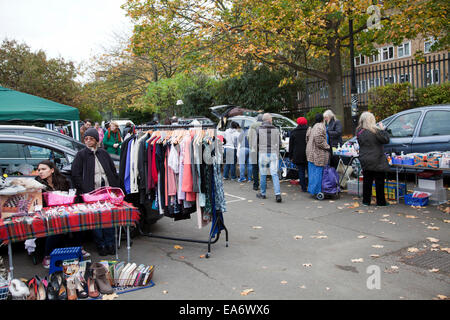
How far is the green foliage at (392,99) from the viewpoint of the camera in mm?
14766

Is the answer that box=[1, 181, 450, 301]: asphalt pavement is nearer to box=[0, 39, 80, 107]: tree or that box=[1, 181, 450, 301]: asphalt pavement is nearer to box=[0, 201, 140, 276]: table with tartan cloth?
box=[0, 201, 140, 276]: table with tartan cloth

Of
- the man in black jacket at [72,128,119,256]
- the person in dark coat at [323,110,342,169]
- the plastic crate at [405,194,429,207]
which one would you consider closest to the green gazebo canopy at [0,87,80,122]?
the man in black jacket at [72,128,119,256]

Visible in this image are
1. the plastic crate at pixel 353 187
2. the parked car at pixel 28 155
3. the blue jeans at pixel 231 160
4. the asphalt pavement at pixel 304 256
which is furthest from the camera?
the blue jeans at pixel 231 160

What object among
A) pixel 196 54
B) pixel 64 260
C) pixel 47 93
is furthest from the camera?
pixel 47 93

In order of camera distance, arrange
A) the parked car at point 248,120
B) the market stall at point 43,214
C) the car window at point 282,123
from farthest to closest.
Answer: the car window at point 282,123
the parked car at point 248,120
the market stall at point 43,214

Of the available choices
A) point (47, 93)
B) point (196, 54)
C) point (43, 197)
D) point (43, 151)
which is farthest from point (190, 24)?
point (47, 93)

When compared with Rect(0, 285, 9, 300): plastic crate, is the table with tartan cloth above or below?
above

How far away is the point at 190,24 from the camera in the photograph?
17531 mm

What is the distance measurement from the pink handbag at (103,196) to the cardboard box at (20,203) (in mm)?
617

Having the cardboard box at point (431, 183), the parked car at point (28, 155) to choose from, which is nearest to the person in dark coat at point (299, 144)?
the cardboard box at point (431, 183)

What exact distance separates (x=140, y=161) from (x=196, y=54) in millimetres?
11847

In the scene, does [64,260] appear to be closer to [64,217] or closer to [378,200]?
[64,217]

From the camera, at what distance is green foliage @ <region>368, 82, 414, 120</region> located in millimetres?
14766

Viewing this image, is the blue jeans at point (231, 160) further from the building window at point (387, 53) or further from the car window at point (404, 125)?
the building window at point (387, 53)
